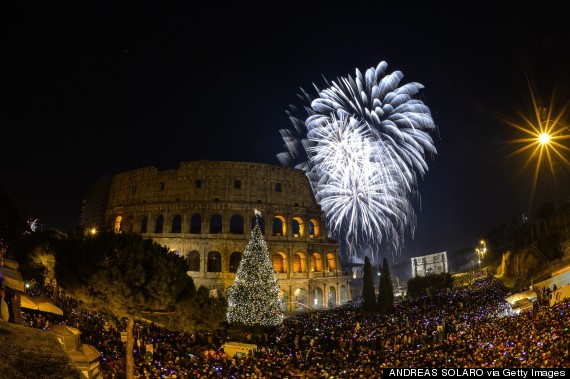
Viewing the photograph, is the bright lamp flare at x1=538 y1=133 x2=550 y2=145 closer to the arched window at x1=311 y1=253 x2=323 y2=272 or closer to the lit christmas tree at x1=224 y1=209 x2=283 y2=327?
the lit christmas tree at x1=224 y1=209 x2=283 y2=327

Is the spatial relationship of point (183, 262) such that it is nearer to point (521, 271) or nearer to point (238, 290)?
point (238, 290)

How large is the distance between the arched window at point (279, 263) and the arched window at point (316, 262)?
3.58 metres

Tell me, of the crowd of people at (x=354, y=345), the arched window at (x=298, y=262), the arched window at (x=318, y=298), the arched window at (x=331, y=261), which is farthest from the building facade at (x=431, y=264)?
the crowd of people at (x=354, y=345)

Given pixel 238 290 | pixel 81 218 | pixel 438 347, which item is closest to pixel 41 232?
pixel 238 290

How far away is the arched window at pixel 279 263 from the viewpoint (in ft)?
133

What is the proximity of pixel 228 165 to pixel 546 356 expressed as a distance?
1311 inches

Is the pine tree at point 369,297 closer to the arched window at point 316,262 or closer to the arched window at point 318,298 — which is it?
the arched window at point 318,298

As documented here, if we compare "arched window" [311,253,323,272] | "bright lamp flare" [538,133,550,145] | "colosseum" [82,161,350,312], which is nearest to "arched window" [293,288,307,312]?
"colosseum" [82,161,350,312]

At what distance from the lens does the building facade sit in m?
76.2

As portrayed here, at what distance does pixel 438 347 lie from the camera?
589 inches

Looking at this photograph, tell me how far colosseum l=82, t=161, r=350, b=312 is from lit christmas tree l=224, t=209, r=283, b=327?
12.5 m

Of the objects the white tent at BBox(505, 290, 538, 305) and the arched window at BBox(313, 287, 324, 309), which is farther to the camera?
the arched window at BBox(313, 287, 324, 309)

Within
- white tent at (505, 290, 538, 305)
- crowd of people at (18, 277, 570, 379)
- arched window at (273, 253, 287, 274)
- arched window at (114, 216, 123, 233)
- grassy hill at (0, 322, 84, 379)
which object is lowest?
crowd of people at (18, 277, 570, 379)

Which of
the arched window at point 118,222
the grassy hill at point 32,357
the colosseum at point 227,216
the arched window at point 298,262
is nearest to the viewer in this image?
the grassy hill at point 32,357
